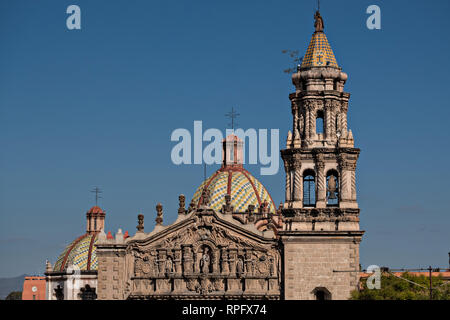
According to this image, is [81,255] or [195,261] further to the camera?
[81,255]

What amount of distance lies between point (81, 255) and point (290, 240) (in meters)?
33.4

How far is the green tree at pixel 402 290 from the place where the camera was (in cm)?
6600

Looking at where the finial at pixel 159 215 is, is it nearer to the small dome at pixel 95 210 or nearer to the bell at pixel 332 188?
the bell at pixel 332 188

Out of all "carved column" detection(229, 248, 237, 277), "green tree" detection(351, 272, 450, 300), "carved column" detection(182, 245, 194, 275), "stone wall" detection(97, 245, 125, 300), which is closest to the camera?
"green tree" detection(351, 272, 450, 300)

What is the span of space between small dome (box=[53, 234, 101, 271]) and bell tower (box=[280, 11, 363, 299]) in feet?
103

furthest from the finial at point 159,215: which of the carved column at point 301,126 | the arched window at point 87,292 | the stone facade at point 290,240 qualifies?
the arched window at point 87,292

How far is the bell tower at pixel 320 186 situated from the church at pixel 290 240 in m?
0.07

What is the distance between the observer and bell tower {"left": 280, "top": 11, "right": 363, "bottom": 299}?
69.1 m

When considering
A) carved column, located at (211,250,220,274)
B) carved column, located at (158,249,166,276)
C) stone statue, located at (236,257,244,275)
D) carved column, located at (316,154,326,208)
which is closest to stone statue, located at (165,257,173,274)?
carved column, located at (158,249,166,276)

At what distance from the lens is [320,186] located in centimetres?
7031

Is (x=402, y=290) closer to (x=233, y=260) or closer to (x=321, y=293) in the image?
(x=321, y=293)

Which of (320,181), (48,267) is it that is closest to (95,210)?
(48,267)

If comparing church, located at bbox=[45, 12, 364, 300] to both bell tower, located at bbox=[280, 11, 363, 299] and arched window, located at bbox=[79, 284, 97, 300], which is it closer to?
bell tower, located at bbox=[280, 11, 363, 299]
